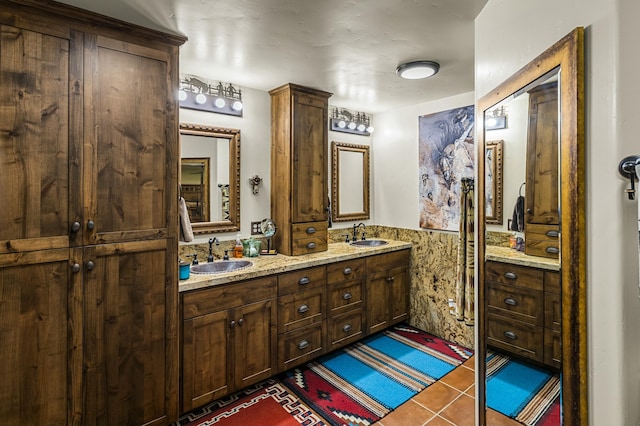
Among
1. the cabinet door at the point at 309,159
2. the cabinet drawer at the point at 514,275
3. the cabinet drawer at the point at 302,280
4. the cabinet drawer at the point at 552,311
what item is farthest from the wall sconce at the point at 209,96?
the cabinet drawer at the point at 552,311

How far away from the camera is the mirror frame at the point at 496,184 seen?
1517mm

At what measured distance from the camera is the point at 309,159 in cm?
308

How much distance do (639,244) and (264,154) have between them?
109 inches

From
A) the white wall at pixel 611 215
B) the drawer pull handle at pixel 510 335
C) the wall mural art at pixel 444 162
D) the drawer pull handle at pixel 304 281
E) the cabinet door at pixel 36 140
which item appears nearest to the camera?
the white wall at pixel 611 215

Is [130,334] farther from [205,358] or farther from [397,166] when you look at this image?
[397,166]

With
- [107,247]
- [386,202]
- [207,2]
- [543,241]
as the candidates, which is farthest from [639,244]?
[386,202]

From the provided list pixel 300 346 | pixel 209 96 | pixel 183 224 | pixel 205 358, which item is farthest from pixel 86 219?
pixel 300 346

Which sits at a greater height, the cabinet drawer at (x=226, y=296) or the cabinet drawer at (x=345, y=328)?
the cabinet drawer at (x=226, y=296)

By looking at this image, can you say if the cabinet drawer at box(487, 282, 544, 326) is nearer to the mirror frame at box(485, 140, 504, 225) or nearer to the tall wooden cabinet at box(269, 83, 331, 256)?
the mirror frame at box(485, 140, 504, 225)

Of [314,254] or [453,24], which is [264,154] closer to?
[314,254]

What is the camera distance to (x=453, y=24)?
1.91 m

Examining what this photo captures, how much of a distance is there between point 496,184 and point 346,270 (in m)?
1.77

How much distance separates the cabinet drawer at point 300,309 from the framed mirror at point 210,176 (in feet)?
2.76

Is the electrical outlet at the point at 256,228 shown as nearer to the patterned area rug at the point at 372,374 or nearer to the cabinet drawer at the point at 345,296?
the cabinet drawer at the point at 345,296
